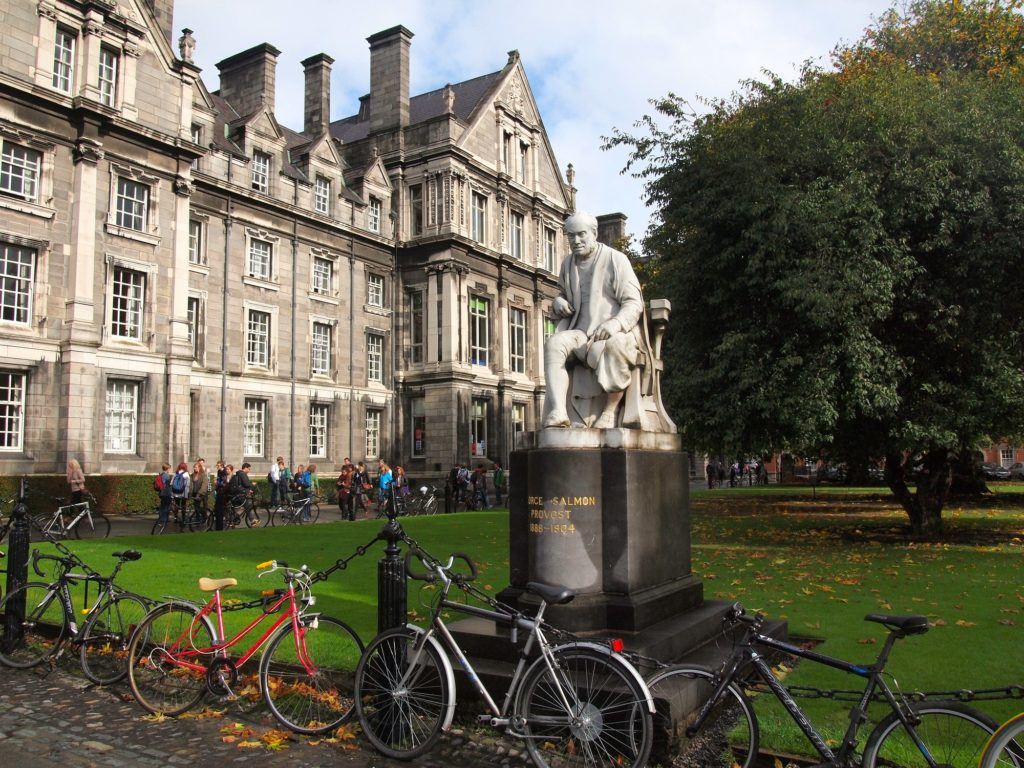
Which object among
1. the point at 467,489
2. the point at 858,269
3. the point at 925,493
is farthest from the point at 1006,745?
the point at 467,489

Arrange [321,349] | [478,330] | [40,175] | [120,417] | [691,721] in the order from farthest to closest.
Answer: [478,330], [321,349], [120,417], [40,175], [691,721]

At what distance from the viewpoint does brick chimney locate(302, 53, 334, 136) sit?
4016cm

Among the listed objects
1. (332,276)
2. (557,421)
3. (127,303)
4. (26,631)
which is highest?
Result: (332,276)

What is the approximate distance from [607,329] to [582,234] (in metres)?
1.01

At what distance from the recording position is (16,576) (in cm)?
823

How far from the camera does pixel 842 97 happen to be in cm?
1633

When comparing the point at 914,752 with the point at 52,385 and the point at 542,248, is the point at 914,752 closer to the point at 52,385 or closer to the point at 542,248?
the point at 52,385

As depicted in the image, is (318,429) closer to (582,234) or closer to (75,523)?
(75,523)

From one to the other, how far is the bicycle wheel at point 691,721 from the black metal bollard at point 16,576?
656cm

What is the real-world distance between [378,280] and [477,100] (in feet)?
39.0

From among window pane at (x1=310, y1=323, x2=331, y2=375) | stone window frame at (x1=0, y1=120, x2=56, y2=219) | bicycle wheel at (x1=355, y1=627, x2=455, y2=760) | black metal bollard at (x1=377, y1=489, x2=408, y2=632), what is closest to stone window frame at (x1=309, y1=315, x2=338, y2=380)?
window pane at (x1=310, y1=323, x2=331, y2=375)

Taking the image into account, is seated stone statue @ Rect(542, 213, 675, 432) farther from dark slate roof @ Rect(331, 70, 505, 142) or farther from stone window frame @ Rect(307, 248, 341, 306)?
dark slate roof @ Rect(331, 70, 505, 142)

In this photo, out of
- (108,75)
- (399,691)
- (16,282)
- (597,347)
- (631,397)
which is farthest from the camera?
(108,75)

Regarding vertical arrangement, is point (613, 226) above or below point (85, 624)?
above
